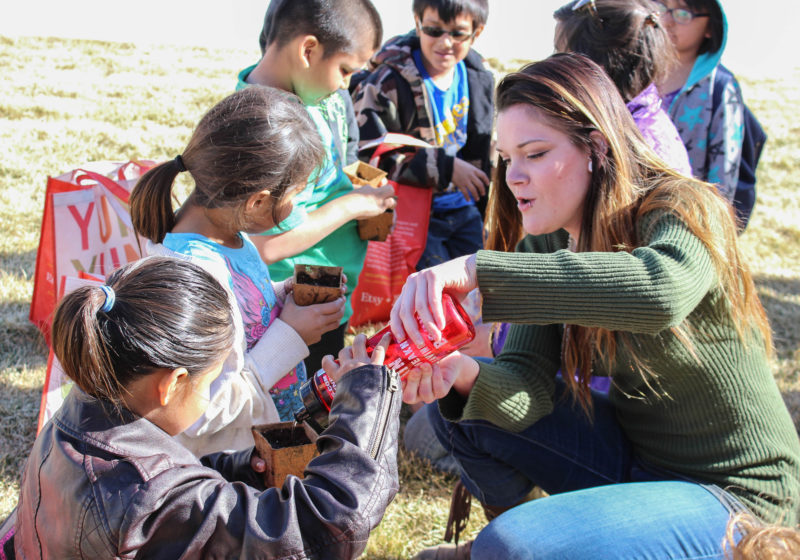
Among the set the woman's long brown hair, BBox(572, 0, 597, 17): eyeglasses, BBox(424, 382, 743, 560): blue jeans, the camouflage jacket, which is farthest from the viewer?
the camouflage jacket

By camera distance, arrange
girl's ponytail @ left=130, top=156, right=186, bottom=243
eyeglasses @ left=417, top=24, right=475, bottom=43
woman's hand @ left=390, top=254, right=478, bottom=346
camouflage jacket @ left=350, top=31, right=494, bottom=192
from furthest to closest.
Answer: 1. eyeglasses @ left=417, top=24, right=475, bottom=43
2. camouflage jacket @ left=350, top=31, right=494, bottom=192
3. girl's ponytail @ left=130, top=156, right=186, bottom=243
4. woman's hand @ left=390, top=254, right=478, bottom=346

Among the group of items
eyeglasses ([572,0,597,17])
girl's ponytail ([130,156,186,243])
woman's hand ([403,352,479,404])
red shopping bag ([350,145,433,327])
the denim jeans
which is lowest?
the denim jeans

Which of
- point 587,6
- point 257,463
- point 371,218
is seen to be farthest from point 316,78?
point 257,463

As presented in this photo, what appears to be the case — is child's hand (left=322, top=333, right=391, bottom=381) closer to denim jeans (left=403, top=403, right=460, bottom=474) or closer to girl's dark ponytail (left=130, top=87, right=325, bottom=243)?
girl's dark ponytail (left=130, top=87, right=325, bottom=243)

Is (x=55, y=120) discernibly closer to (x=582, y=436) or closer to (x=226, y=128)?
(x=226, y=128)

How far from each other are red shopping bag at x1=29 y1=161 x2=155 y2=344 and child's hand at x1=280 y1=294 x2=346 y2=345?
3.89ft

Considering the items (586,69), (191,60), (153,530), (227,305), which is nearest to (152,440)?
(153,530)

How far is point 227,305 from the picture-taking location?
1.71 meters

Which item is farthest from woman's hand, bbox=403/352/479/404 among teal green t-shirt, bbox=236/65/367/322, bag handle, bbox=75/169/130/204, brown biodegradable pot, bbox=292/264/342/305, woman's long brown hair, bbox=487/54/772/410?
bag handle, bbox=75/169/130/204

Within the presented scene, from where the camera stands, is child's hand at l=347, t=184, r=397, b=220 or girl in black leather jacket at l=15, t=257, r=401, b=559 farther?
child's hand at l=347, t=184, r=397, b=220

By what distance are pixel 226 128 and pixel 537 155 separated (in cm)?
97

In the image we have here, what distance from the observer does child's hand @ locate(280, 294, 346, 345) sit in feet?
7.75

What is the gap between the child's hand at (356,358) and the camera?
5.65ft

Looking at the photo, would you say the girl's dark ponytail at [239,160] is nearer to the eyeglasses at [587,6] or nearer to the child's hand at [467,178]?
the eyeglasses at [587,6]
